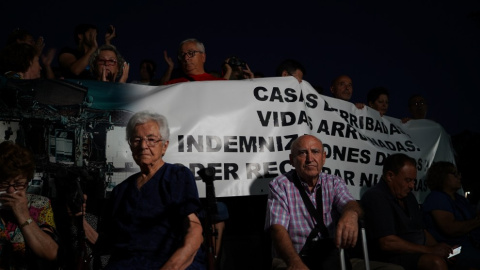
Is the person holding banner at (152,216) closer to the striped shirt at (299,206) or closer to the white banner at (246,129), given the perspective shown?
→ the striped shirt at (299,206)

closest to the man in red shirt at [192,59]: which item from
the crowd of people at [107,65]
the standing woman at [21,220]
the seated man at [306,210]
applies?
the crowd of people at [107,65]

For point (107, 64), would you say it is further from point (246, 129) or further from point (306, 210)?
point (306, 210)

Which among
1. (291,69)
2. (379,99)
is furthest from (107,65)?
(379,99)

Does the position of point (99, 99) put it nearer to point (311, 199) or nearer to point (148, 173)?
point (148, 173)

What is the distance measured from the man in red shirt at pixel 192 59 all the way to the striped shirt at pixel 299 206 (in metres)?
1.79

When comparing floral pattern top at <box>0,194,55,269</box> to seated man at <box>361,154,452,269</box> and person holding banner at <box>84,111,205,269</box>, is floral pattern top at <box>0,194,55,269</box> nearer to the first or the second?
person holding banner at <box>84,111,205,269</box>

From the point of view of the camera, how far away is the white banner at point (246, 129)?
15.6 feet

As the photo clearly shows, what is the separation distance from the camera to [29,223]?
10.9 feet

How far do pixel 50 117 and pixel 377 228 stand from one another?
298 centimetres

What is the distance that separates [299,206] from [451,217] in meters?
2.28

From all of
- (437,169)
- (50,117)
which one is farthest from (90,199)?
(437,169)

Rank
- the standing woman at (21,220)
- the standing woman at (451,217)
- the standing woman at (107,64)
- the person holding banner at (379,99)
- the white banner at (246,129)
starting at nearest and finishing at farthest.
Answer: the standing woman at (21,220), the white banner at (246,129), the standing woman at (107,64), the standing woman at (451,217), the person holding banner at (379,99)

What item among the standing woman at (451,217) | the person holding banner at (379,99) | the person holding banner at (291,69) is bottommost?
the standing woman at (451,217)

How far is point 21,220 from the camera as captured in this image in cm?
330
